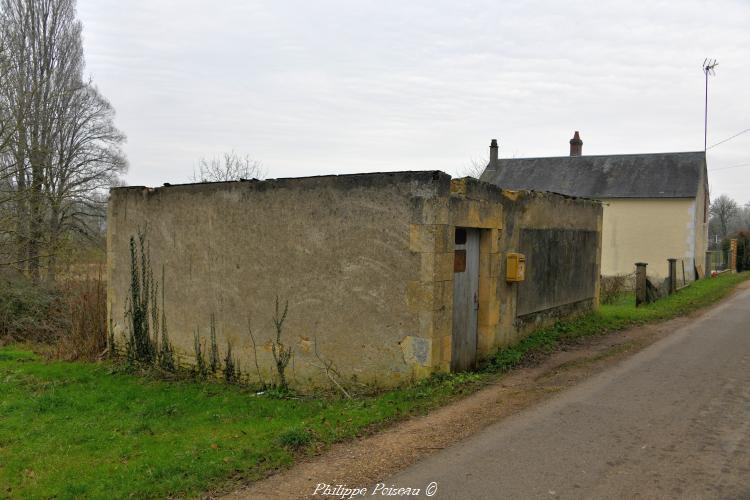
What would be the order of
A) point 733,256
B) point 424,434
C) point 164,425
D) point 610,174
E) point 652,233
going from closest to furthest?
point 424,434 < point 164,425 < point 652,233 < point 610,174 < point 733,256

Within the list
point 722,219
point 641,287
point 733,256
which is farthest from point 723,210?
point 641,287

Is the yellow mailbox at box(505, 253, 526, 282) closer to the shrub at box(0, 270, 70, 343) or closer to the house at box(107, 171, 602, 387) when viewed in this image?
the house at box(107, 171, 602, 387)

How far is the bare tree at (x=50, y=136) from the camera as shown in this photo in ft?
54.6

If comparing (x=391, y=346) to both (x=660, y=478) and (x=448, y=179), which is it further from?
(x=660, y=478)

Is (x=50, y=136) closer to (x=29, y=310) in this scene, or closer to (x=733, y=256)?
(x=29, y=310)

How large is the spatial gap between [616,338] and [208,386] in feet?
25.1

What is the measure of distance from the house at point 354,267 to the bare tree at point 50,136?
7167 millimetres

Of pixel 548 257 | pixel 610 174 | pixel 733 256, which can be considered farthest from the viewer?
pixel 733 256

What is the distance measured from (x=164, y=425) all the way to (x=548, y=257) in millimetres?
7306

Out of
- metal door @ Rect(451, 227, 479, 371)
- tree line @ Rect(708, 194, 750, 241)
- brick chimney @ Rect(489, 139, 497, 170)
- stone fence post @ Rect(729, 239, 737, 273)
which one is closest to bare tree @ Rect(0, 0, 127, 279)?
metal door @ Rect(451, 227, 479, 371)

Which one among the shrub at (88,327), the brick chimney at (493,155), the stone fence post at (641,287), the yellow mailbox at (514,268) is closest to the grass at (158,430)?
the shrub at (88,327)

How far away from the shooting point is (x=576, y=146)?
34719mm

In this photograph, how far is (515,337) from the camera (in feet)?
31.8

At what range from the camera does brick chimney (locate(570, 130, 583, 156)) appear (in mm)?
34594
